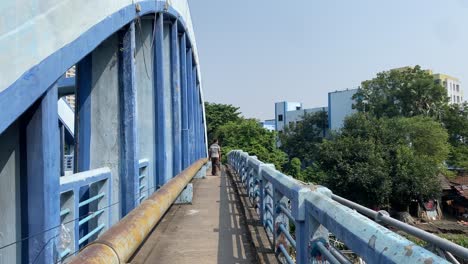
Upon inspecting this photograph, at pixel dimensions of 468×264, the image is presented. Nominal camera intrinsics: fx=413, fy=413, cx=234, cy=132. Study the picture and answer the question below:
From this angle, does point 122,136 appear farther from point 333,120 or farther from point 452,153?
point 333,120

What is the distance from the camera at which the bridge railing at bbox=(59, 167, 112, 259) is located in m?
3.39

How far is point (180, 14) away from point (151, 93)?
340cm

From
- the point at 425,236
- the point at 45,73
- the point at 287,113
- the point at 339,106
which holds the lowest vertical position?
the point at 425,236

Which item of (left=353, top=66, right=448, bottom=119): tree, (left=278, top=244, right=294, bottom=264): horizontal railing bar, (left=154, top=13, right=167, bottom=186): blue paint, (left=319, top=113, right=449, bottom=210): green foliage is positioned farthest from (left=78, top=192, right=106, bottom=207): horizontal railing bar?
(left=353, top=66, right=448, bottom=119): tree

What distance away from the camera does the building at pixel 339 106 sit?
49.8 meters

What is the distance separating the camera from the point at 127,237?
107 inches

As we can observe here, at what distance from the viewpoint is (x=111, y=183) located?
4.89 metres

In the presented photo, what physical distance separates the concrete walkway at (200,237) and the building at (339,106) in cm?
4347

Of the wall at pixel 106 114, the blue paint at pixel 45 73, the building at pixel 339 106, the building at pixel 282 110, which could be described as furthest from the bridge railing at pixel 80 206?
the building at pixel 282 110

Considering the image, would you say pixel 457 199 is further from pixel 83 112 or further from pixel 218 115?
pixel 83 112

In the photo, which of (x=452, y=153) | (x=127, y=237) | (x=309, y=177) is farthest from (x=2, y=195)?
(x=452, y=153)

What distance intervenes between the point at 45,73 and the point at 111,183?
2.44 metres

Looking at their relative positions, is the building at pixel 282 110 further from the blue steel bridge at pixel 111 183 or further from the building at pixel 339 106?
the blue steel bridge at pixel 111 183

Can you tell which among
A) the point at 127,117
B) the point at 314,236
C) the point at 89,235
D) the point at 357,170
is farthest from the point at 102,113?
the point at 357,170
